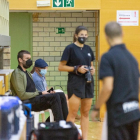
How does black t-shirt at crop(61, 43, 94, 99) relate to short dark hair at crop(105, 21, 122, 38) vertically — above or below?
below

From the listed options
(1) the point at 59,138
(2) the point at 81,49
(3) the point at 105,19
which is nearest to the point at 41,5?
(3) the point at 105,19

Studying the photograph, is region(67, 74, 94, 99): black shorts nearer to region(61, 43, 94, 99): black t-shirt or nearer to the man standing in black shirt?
region(61, 43, 94, 99): black t-shirt

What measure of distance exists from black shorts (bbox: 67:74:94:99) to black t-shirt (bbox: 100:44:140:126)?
5.59ft

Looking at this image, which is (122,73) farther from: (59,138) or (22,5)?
(22,5)

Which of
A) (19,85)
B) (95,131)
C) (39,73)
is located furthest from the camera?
(95,131)

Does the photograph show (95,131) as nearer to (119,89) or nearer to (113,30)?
(119,89)

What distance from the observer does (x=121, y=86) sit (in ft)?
9.38

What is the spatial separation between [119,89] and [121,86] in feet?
0.09

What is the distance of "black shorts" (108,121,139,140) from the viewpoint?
2.90 meters

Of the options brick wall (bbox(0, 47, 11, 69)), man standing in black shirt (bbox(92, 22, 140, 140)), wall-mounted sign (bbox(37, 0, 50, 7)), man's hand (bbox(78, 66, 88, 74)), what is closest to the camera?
man standing in black shirt (bbox(92, 22, 140, 140))

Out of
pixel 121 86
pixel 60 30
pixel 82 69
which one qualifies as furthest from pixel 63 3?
pixel 121 86

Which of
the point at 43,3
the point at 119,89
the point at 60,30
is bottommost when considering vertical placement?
the point at 119,89

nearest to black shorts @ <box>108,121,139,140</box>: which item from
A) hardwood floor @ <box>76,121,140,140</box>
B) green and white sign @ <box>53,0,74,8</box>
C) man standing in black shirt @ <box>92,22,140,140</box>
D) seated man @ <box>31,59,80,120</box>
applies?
man standing in black shirt @ <box>92,22,140,140</box>

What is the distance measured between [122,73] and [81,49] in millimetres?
1859
